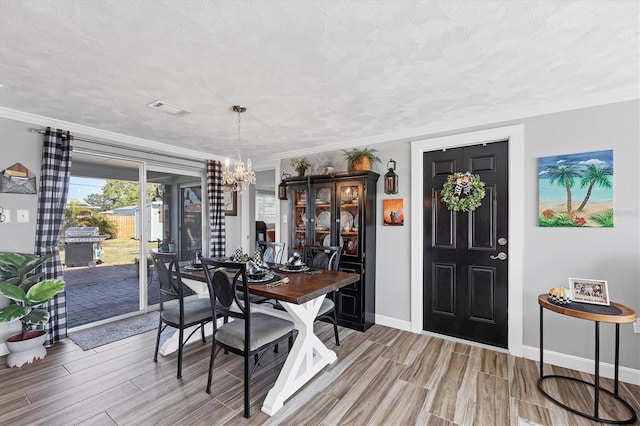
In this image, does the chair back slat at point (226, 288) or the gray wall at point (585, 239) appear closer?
the chair back slat at point (226, 288)

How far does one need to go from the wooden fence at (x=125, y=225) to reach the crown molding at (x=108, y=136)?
961 mm

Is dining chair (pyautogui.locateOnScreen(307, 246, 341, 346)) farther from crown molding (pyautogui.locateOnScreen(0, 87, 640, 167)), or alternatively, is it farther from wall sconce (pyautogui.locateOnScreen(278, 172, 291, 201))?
crown molding (pyautogui.locateOnScreen(0, 87, 640, 167))

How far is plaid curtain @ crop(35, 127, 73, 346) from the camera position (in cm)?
300

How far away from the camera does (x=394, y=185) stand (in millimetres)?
3525

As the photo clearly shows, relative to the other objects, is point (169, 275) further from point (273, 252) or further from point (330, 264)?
point (330, 264)

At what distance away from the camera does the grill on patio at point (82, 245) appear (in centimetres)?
343

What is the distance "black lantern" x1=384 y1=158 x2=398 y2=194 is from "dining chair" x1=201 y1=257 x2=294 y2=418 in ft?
6.60

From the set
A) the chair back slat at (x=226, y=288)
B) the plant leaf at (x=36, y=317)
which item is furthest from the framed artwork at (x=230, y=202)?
the chair back slat at (x=226, y=288)

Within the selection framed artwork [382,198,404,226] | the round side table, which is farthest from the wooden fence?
the round side table

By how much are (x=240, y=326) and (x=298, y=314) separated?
0.46 metres

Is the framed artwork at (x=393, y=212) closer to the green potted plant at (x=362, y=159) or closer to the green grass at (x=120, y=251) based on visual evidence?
the green potted plant at (x=362, y=159)

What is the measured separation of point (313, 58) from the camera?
1.91 meters

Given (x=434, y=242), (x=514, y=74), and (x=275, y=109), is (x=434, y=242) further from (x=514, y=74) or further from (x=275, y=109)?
(x=275, y=109)

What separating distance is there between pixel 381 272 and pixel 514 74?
2.46 m
